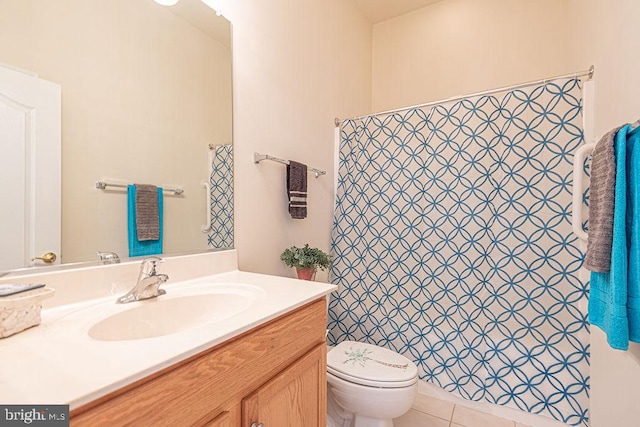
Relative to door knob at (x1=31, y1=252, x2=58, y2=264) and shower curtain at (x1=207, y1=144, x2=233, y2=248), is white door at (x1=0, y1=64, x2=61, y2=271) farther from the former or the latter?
shower curtain at (x1=207, y1=144, x2=233, y2=248)

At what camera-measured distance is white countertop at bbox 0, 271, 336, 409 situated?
42cm

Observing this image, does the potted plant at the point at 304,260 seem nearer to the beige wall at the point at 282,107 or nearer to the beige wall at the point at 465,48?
the beige wall at the point at 282,107

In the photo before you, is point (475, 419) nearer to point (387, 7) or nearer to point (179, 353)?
point (179, 353)

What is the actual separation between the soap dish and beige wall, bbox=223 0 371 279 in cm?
75

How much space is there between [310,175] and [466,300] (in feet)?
3.81

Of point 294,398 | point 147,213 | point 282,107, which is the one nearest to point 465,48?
point 282,107

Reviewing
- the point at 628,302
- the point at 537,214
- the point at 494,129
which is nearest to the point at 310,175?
the point at 494,129

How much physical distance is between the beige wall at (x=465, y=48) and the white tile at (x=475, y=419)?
2.07m

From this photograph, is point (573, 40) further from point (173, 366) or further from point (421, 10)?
point (173, 366)

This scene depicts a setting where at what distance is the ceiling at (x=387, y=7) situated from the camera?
2375 millimetres

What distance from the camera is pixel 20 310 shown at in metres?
0.61

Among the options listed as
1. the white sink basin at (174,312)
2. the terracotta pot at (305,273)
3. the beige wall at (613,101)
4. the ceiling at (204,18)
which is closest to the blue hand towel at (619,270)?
the beige wall at (613,101)

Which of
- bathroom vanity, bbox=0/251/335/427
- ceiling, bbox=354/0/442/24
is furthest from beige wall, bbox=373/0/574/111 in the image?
bathroom vanity, bbox=0/251/335/427

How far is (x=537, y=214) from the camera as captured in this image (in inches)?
57.5
